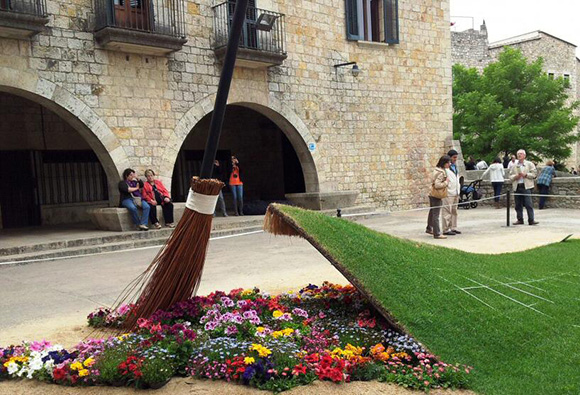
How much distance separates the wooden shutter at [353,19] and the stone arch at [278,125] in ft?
11.0

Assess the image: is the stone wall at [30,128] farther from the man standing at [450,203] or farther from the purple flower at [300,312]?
the purple flower at [300,312]

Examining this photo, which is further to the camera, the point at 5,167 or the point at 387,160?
the point at 387,160

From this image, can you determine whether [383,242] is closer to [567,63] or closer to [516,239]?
[516,239]

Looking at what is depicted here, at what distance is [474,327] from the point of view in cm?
357

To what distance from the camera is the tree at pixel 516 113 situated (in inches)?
1104

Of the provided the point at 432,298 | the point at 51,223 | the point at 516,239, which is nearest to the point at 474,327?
the point at 432,298

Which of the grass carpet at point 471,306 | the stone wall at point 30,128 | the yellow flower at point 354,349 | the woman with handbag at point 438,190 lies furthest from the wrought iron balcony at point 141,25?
the yellow flower at point 354,349

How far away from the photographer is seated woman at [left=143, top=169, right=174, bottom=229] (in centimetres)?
1116

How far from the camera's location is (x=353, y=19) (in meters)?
16.0

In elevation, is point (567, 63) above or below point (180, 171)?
above

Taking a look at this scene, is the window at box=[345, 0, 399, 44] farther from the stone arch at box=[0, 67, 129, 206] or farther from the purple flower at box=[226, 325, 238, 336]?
the purple flower at box=[226, 325, 238, 336]

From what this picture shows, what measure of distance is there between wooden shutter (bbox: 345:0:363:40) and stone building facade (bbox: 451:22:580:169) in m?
23.2

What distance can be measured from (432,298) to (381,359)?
655 mm

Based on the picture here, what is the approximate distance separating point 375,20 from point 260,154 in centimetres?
585
